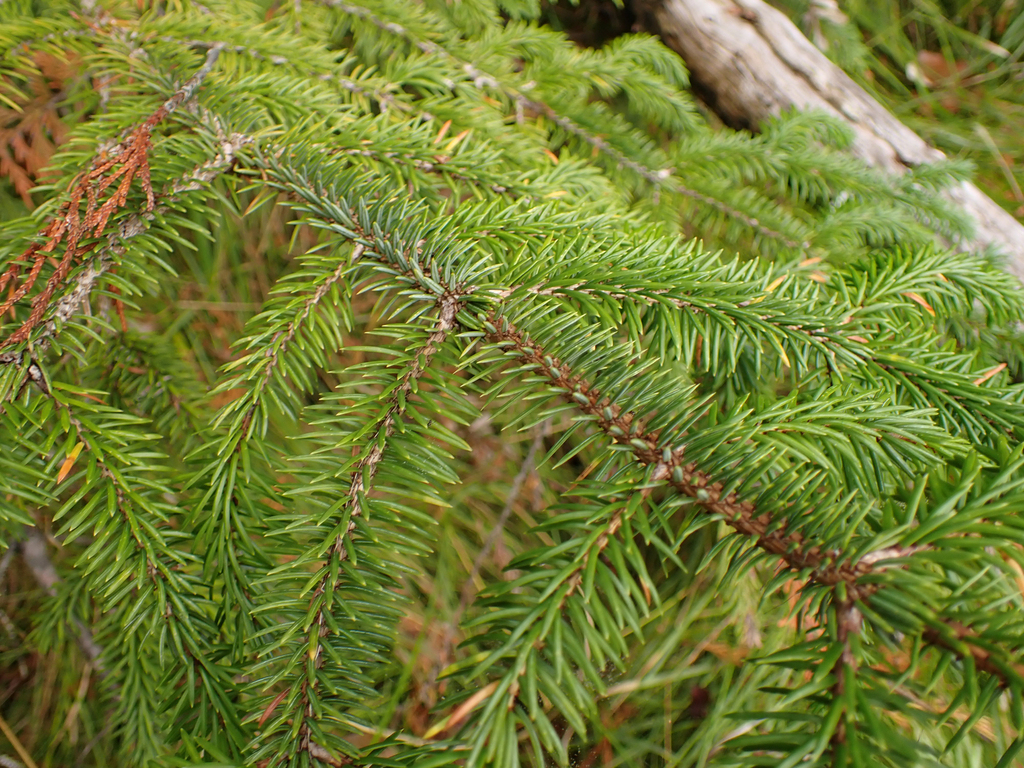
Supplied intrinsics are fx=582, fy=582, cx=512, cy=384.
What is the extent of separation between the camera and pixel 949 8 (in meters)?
2.65

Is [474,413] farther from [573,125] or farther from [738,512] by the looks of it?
[573,125]

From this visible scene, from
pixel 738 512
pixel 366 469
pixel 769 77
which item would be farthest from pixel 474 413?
pixel 769 77

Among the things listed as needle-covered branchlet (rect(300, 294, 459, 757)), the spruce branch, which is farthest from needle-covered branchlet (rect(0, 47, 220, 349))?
the spruce branch

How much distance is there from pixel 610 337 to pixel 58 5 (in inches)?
42.5

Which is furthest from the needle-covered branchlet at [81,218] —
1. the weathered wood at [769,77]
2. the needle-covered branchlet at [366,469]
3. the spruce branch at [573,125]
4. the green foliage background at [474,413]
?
the weathered wood at [769,77]

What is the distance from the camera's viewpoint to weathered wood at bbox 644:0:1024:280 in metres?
1.47

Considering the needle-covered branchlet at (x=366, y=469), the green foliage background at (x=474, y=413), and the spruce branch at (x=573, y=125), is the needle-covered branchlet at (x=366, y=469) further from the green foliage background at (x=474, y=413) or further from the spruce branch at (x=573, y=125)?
the spruce branch at (x=573, y=125)

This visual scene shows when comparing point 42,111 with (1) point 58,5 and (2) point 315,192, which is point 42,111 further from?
(2) point 315,192

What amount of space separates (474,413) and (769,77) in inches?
60.3

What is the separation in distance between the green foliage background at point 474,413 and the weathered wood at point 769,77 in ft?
1.40

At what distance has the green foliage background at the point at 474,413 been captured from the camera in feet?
1.36

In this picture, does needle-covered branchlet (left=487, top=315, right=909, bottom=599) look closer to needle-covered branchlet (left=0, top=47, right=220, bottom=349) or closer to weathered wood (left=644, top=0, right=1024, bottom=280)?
needle-covered branchlet (left=0, top=47, right=220, bottom=349)

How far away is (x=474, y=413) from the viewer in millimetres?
527

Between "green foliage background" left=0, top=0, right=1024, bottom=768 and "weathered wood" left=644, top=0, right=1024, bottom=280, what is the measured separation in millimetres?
426
